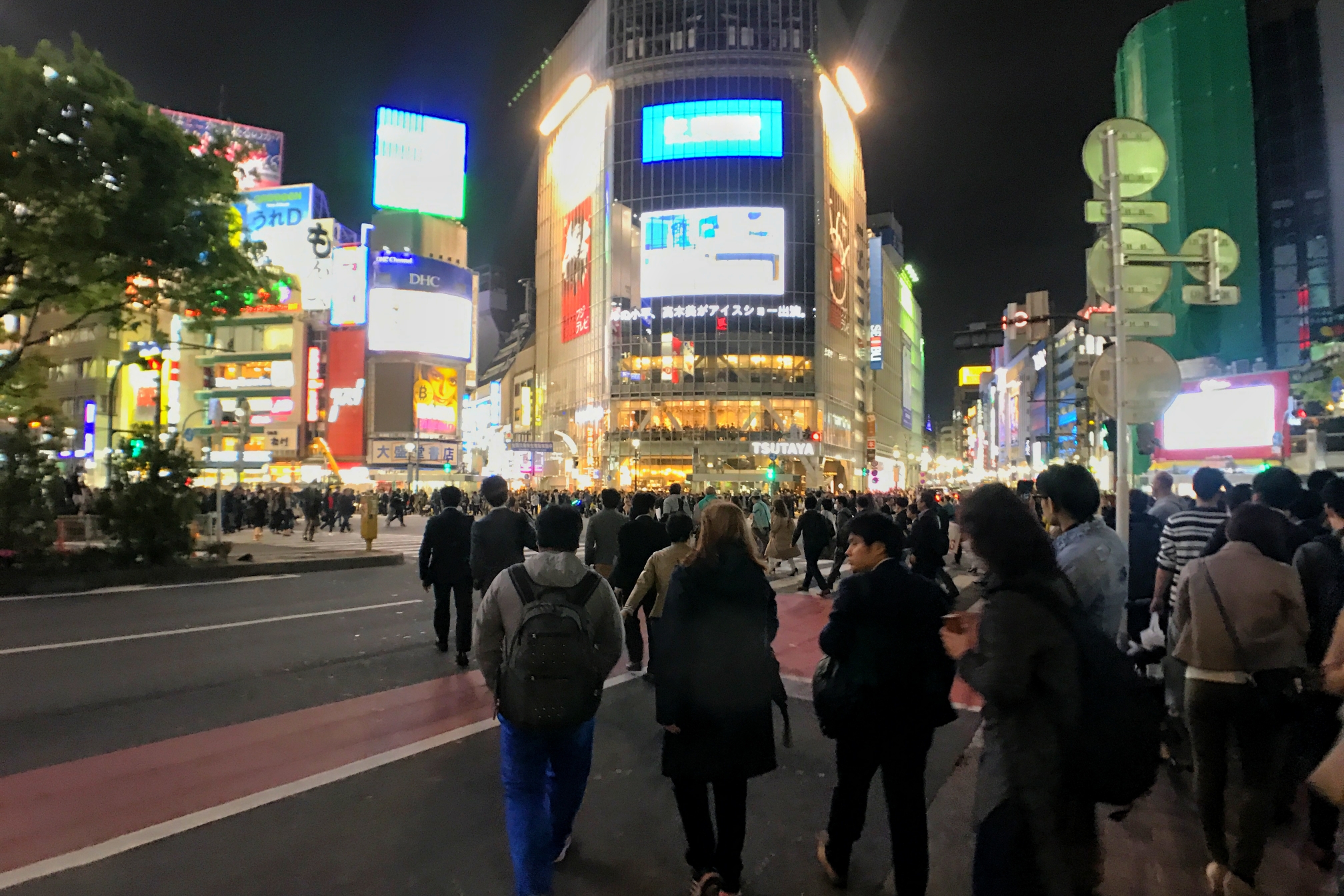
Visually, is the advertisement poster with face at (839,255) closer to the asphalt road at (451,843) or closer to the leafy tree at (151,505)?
the leafy tree at (151,505)

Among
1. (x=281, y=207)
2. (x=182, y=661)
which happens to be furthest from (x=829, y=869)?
(x=281, y=207)

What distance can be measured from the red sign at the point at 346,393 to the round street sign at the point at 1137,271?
7563cm

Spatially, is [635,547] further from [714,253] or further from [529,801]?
[714,253]

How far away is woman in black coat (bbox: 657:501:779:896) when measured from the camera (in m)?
3.44

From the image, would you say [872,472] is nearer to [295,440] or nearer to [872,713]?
[295,440]

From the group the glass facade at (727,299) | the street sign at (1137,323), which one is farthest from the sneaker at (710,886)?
the glass facade at (727,299)

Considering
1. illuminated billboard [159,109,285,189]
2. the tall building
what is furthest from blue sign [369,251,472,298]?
illuminated billboard [159,109,285,189]

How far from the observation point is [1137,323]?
655 cm

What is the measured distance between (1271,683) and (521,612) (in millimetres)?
3358

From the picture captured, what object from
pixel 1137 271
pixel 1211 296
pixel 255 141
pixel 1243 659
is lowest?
pixel 1243 659

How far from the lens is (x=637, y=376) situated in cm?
7088

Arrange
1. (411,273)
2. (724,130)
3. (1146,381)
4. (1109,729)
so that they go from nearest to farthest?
(1109,729) → (1146,381) → (724,130) → (411,273)

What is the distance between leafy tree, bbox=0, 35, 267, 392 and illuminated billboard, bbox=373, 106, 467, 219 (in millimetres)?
69929

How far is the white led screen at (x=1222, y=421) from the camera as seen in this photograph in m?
23.8
